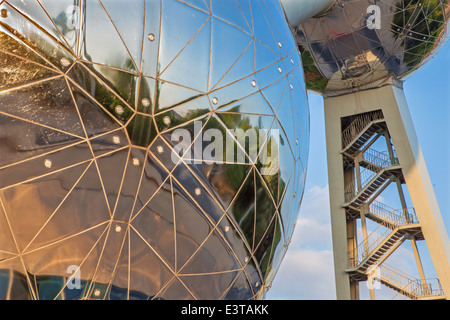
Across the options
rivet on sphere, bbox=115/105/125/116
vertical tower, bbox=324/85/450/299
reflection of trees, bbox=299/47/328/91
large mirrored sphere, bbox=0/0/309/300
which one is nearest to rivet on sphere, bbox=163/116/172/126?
large mirrored sphere, bbox=0/0/309/300

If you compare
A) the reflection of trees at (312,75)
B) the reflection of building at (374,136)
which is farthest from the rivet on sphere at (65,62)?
the reflection of trees at (312,75)

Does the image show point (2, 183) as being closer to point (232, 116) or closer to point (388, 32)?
point (232, 116)

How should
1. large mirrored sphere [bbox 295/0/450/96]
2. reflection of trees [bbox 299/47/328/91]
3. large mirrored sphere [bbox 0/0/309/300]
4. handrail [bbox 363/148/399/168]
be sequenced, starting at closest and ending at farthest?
large mirrored sphere [bbox 0/0/309/300] → large mirrored sphere [bbox 295/0/450/96] → reflection of trees [bbox 299/47/328/91] → handrail [bbox 363/148/399/168]

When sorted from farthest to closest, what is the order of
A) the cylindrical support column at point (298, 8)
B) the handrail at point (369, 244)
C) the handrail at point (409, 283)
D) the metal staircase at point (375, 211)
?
1. the handrail at point (369, 244)
2. the metal staircase at point (375, 211)
3. the handrail at point (409, 283)
4. the cylindrical support column at point (298, 8)

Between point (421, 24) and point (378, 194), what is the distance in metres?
4.84

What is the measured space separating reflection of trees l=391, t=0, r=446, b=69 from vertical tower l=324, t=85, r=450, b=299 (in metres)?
1.93

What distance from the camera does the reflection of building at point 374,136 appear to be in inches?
436

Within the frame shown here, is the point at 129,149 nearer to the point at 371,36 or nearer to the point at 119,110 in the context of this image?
the point at 119,110

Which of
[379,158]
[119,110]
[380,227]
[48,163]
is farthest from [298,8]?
[380,227]

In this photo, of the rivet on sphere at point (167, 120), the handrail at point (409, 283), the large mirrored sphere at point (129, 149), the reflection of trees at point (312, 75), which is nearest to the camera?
the large mirrored sphere at point (129, 149)

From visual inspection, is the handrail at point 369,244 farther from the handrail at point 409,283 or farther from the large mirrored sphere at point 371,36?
the large mirrored sphere at point 371,36

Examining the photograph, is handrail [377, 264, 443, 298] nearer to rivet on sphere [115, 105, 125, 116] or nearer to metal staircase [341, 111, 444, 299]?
metal staircase [341, 111, 444, 299]

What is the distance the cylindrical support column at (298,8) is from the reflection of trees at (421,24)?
199 centimetres

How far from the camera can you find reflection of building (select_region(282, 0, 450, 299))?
11.1 metres
